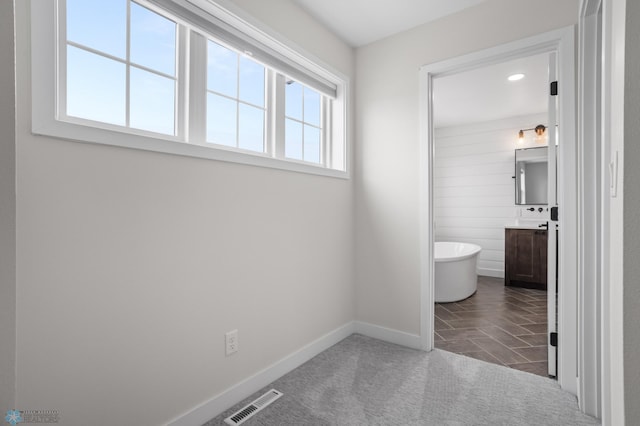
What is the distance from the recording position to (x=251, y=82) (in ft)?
6.95

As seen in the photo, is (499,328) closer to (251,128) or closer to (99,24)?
(251,128)

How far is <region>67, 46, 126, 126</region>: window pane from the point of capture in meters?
1.32

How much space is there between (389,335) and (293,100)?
81.3 inches

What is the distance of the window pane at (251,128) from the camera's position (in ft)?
6.72

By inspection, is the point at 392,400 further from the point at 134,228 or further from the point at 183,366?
the point at 134,228

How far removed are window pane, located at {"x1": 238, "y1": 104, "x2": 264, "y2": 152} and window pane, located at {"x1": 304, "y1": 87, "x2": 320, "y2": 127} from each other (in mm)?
534

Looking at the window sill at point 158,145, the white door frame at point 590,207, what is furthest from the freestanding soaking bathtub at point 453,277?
the window sill at point 158,145

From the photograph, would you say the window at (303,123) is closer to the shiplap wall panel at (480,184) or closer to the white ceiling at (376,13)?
the white ceiling at (376,13)

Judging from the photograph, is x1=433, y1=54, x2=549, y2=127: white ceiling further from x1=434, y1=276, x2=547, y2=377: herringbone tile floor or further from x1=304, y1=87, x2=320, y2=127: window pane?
x1=434, y1=276, x2=547, y2=377: herringbone tile floor

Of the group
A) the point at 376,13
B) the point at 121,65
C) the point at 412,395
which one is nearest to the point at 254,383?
the point at 412,395

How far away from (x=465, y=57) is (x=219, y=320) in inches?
96.1

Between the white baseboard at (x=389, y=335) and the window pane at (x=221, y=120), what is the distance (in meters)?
1.92

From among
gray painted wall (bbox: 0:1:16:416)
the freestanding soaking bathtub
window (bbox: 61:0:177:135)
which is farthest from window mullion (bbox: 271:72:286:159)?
the freestanding soaking bathtub

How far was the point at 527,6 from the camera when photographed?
6.94 feet
